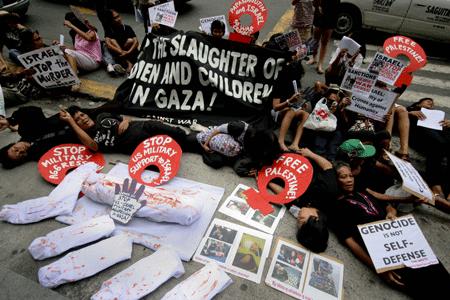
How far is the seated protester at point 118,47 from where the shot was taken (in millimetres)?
5031

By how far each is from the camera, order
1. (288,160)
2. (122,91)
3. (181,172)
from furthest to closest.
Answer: (122,91)
(181,172)
(288,160)

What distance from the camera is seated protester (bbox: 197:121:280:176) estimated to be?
3.03 m

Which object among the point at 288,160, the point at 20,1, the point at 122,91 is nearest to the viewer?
the point at 288,160

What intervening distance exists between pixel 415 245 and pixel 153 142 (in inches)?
106

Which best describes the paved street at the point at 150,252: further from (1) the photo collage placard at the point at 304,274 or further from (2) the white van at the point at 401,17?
(2) the white van at the point at 401,17

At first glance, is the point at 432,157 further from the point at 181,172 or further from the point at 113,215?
the point at 113,215

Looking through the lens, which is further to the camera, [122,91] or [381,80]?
[122,91]

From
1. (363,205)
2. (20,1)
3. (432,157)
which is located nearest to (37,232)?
(363,205)

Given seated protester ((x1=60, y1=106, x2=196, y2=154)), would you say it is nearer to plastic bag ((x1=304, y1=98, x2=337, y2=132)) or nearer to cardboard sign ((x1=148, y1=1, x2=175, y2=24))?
plastic bag ((x1=304, y1=98, x2=337, y2=132))

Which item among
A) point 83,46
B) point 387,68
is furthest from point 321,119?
point 83,46

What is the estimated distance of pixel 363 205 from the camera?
264 cm

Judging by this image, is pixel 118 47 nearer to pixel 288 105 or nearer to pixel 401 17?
pixel 288 105

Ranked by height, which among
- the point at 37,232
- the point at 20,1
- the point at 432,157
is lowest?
the point at 37,232

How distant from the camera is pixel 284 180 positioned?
300cm
